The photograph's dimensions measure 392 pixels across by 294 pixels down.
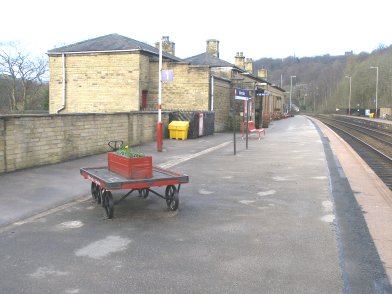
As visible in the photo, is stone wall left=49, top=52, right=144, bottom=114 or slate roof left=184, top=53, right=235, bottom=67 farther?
slate roof left=184, top=53, right=235, bottom=67

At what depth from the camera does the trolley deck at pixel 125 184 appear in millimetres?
6773

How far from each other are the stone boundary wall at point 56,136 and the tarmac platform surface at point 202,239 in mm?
954

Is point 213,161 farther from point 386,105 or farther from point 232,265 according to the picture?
point 386,105

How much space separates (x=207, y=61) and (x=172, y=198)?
1345 inches

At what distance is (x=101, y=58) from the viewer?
1137 inches

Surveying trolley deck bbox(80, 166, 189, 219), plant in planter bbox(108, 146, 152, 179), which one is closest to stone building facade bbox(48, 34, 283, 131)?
→ trolley deck bbox(80, 166, 189, 219)

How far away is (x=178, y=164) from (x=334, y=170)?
435 cm

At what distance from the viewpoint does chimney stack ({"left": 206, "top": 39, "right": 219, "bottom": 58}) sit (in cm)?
4498

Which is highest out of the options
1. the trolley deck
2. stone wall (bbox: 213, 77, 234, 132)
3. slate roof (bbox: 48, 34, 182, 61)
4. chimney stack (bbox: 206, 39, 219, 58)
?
chimney stack (bbox: 206, 39, 219, 58)

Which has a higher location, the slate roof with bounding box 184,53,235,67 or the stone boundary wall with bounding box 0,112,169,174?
the slate roof with bounding box 184,53,235,67

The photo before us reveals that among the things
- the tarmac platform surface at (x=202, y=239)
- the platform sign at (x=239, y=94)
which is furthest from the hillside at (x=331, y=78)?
the tarmac platform surface at (x=202, y=239)

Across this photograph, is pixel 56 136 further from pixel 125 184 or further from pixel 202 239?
pixel 202 239

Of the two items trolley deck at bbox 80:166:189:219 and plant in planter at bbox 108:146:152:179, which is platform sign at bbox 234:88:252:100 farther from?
plant in planter at bbox 108:146:152:179

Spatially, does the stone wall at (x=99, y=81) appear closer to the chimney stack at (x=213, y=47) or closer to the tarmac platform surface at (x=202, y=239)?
the chimney stack at (x=213, y=47)
